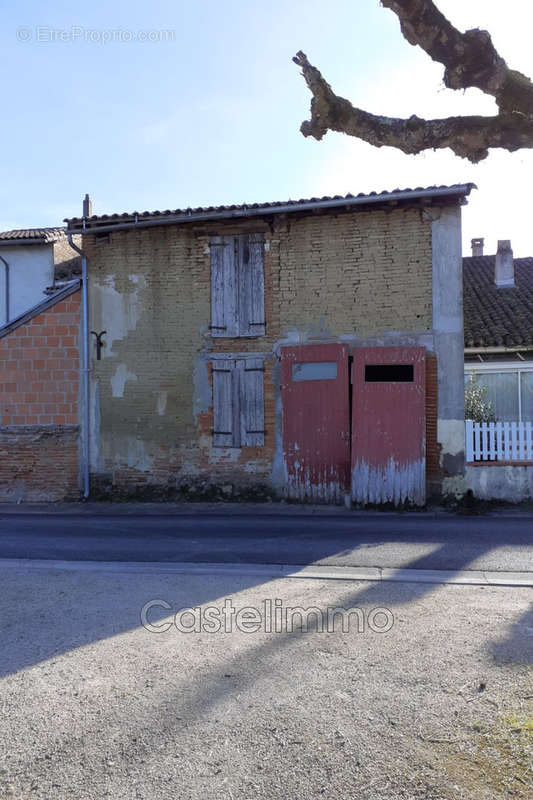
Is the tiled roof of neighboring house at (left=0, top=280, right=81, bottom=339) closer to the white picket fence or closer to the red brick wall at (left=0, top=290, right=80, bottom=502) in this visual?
the red brick wall at (left=0, top=290, right=80, bottom=502)

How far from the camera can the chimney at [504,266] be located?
19234 millimetres

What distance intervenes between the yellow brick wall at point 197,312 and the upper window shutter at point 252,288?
0.51 ft

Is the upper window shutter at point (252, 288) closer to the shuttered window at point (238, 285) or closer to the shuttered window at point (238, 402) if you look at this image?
the shuttered window at point (238, 285)

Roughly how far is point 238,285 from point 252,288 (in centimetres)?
28

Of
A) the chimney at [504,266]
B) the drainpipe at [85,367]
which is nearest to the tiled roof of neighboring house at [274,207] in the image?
the drainpipe at [85,367]

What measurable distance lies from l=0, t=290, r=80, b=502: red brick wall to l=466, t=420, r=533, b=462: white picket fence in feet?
24.8

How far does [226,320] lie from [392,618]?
8.12 m

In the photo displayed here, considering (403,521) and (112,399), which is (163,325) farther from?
(403,521)

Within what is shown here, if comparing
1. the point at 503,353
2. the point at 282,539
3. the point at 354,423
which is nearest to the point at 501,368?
the point at 503,353

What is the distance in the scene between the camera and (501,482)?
11.0 m

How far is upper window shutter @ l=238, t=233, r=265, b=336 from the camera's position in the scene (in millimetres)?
12242

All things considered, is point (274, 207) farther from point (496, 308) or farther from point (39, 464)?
point (496, 308)

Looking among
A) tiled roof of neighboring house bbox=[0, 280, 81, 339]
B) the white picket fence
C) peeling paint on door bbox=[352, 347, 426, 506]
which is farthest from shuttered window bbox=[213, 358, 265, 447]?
the white picket fence

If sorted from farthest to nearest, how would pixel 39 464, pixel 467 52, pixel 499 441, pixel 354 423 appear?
pixel 39 464 < pixel 354 423 < pixel 499 441 < pixel 467 52
